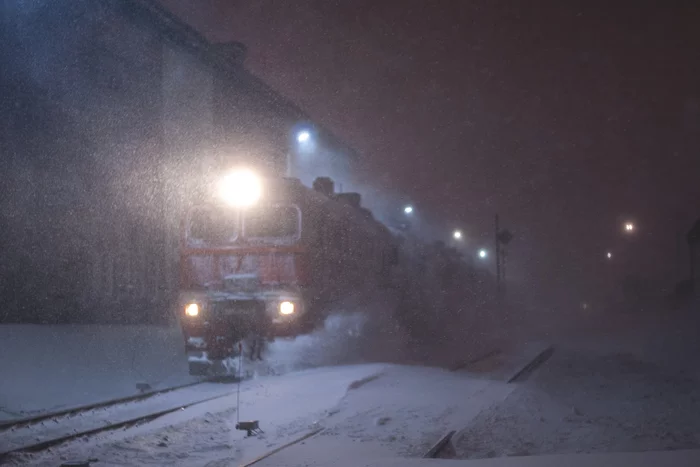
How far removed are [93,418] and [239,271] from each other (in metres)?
4.44

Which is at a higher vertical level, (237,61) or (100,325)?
(237,61)

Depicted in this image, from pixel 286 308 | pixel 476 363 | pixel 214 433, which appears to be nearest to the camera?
pixel 214 433

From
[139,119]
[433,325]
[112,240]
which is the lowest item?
[433,325]

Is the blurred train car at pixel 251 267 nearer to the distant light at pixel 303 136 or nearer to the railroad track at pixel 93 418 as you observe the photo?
the railroad track at pixel 93 418

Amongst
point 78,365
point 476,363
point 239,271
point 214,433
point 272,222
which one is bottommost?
point 476,363

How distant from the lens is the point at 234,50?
25.6 metres

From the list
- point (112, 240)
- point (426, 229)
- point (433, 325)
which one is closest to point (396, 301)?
point (433, 325)

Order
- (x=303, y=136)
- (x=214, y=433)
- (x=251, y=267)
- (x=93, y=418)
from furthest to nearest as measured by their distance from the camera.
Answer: (x=303, y=136) < (x=251, y=267) < (x=93, y=418) < (x=214, y=433)

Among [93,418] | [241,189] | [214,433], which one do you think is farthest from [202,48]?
[214,433]

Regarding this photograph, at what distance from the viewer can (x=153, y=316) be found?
2044cm

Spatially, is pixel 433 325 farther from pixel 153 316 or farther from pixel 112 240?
pixel 112 240

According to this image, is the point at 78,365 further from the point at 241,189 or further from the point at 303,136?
the point at 303,136

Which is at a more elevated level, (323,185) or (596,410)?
(323,185)

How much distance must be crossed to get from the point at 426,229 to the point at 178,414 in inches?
1818
